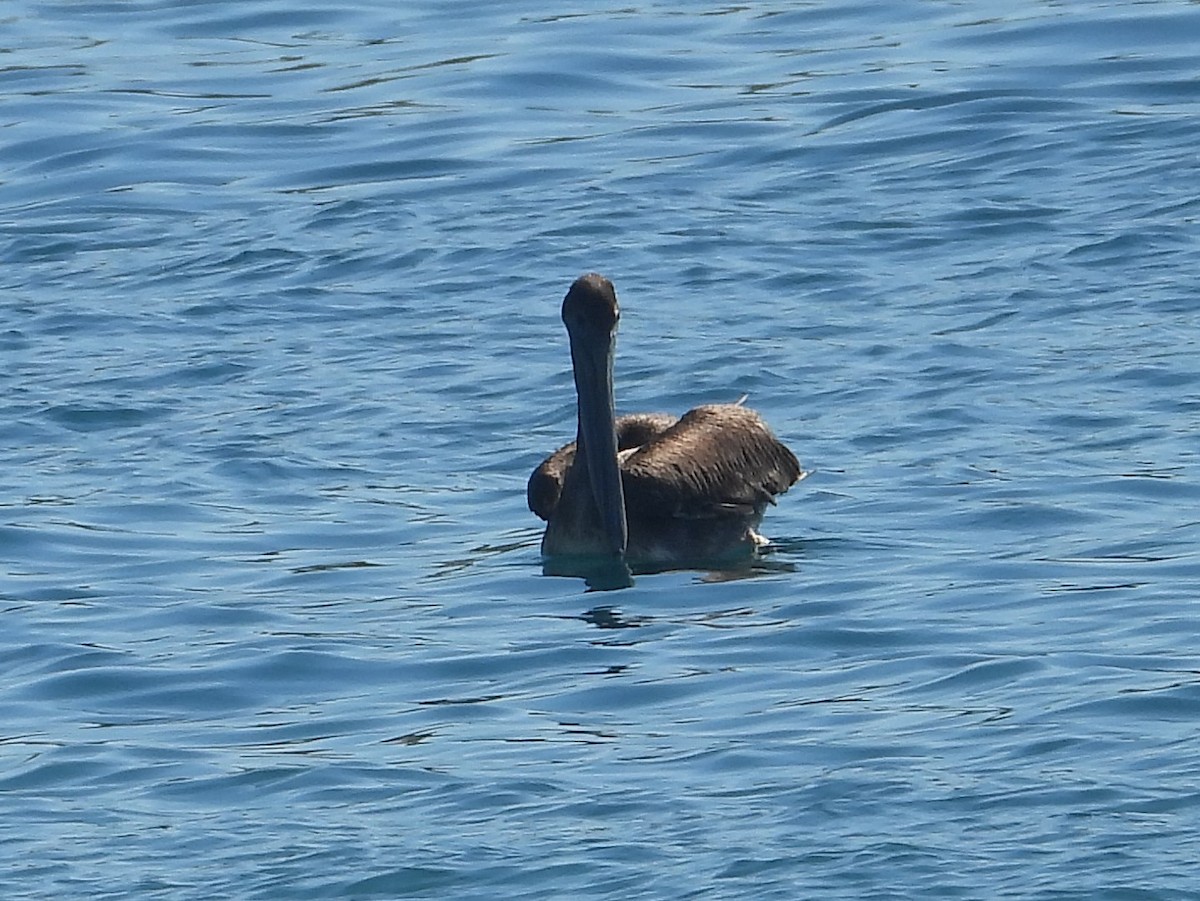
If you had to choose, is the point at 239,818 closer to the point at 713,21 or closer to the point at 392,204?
the point at 392,204

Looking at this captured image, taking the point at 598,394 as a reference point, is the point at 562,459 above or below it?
below

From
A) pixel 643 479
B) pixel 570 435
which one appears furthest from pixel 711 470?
pixel 570 435

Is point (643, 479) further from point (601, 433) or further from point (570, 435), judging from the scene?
point (570, 435)

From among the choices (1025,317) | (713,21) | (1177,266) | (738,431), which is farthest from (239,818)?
(713,21)

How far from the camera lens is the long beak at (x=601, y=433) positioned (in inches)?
421

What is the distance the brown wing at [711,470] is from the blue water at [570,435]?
0.79 ft

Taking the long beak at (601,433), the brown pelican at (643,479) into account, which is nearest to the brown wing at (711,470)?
the brown pelican at (643,479)

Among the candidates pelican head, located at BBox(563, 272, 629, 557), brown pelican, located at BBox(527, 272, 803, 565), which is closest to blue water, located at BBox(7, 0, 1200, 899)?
brown pelican, located at BBox(527, 272, 803, 565)

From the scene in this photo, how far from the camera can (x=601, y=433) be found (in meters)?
10.7

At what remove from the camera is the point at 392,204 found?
16.6 m

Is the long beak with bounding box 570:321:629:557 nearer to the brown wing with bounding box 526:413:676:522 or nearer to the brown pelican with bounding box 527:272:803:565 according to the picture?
the brown pelican with bounding box 527:272:803:565

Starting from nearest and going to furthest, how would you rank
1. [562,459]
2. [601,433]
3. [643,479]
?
[601,433]
[643,479]
[562,459]

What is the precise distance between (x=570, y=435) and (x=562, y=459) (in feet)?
4.01

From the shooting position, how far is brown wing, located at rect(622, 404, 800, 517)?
36.0 feet
